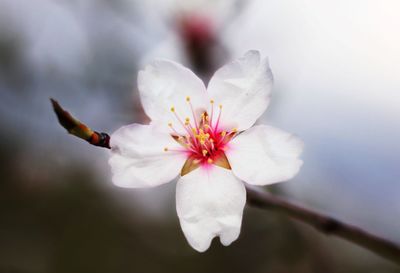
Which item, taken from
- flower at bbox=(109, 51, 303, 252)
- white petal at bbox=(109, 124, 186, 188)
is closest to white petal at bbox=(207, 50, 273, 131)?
flower at bbox=(109, 51, 303, 252)

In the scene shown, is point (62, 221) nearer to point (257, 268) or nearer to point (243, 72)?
point (257, 268)

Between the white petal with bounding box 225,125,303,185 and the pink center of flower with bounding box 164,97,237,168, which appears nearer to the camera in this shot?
the white petal with bounding box 225,125,303,185

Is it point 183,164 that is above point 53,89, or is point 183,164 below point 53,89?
above

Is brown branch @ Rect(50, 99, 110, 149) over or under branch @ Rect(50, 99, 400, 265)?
over

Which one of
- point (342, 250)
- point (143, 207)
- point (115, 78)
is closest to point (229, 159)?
point (115, 78)

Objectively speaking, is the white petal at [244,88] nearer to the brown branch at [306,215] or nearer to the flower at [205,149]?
the flower at [205,149]

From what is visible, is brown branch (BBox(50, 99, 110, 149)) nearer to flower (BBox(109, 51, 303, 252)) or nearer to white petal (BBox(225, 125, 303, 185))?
flower (BBox(109, 51, 303, 252))

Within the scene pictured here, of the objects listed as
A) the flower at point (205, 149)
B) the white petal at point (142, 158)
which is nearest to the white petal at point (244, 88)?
the flower at point (205, 149)

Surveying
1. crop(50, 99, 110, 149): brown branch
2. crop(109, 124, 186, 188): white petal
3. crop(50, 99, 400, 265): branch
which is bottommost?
crop(50, 99, 400, 265): branch
